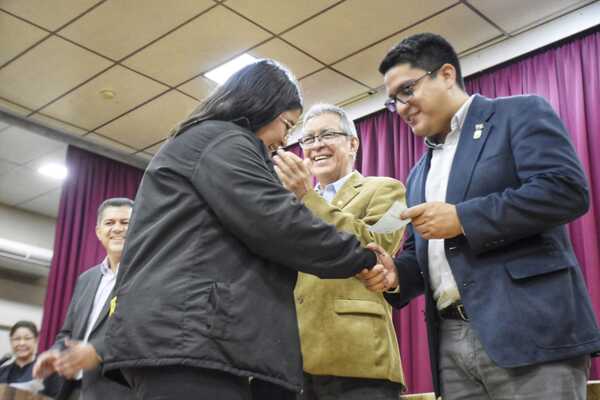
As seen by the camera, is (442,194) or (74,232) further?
(74,232)

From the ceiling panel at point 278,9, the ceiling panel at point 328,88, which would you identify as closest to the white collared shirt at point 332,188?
the ceiling panel at point 278,9

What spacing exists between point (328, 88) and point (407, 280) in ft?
10.9

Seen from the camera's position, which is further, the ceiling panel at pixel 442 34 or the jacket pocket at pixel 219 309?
the ceiling panel at pixel 442 34

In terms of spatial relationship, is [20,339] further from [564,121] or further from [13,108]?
[564,121]

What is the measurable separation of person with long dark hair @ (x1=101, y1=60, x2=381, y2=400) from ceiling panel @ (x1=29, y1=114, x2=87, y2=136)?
4.50 meters

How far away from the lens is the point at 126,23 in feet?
14.5

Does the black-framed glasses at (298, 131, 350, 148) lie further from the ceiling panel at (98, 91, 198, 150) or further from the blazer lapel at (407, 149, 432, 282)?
the ceiling panel at (98, 91, 198, 150)

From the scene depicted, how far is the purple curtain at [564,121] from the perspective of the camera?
395cm

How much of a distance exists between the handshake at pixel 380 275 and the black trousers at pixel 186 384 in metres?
0.53

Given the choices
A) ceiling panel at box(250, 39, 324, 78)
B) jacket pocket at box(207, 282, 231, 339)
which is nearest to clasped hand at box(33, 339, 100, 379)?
jacket pocket at box(207, 282, 231, 339)

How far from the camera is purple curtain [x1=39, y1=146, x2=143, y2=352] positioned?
6.07m

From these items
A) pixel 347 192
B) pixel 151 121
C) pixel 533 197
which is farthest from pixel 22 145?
pixel 533 197

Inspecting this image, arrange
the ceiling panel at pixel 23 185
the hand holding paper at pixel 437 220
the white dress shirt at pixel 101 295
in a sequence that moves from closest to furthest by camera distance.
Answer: the hand holding paper at pixel 437 220
the white dress shirt at pixel 101 295
the ceiling panel at pixel 23 185

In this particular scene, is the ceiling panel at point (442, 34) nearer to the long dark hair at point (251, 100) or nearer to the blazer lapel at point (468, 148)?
the blazer lapel at point (468, 148)
